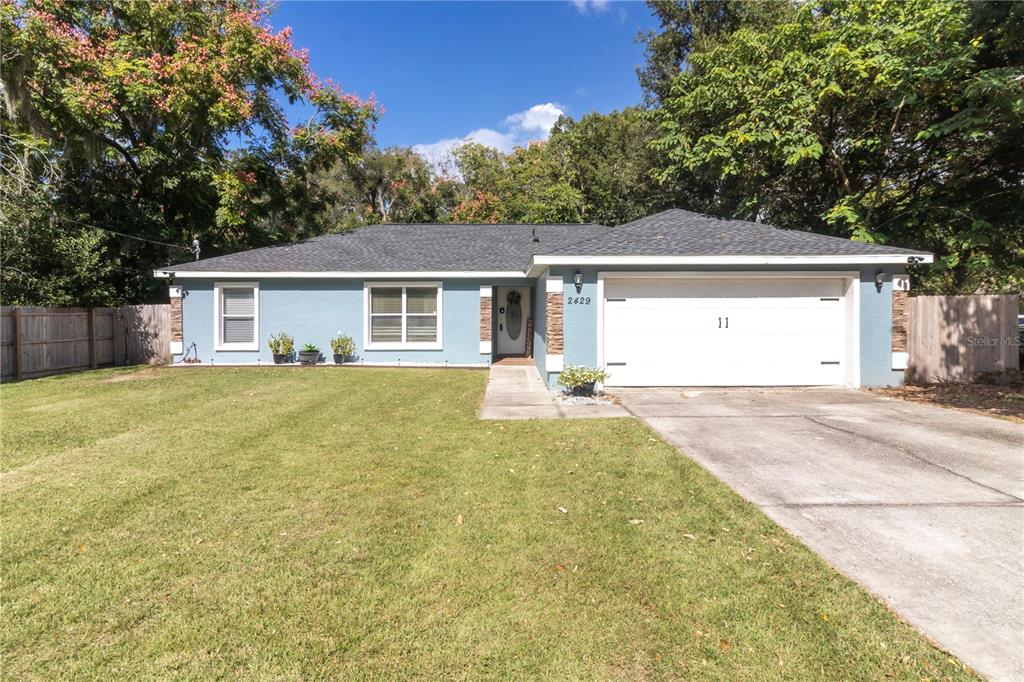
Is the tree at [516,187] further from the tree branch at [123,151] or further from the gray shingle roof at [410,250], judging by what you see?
the tree branch at [123,151]

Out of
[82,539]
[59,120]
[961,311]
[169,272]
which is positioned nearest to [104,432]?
[82,539]

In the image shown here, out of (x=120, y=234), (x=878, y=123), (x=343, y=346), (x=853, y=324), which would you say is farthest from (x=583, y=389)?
(x=120, y=234)

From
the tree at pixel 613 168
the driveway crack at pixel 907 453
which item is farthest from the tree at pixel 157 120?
the driveway crack at pixel 907 453

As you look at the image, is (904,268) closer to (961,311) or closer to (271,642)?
(961,311)

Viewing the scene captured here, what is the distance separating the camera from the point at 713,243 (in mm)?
9648

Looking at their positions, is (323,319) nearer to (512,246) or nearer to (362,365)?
(362,365)

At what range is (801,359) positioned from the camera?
9680mm

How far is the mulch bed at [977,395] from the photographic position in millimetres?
7523

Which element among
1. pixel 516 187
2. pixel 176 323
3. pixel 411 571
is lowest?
pixel 411 571

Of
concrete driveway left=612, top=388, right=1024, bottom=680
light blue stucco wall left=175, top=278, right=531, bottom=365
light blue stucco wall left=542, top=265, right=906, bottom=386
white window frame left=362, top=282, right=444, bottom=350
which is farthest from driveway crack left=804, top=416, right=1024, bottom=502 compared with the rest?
white window frame left=362, top=282, right=444, bottom=350

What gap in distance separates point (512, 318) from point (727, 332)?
704 cm

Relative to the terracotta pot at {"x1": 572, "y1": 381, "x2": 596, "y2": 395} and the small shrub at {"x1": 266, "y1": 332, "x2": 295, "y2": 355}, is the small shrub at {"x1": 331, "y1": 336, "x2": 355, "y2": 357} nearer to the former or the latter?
the small shrub at {"x1": 266, "y1": 332, "x2": 295, "y2": 355}

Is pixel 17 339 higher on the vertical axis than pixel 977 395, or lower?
A: higher

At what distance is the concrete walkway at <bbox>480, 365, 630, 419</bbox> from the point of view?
7312 millimetres
